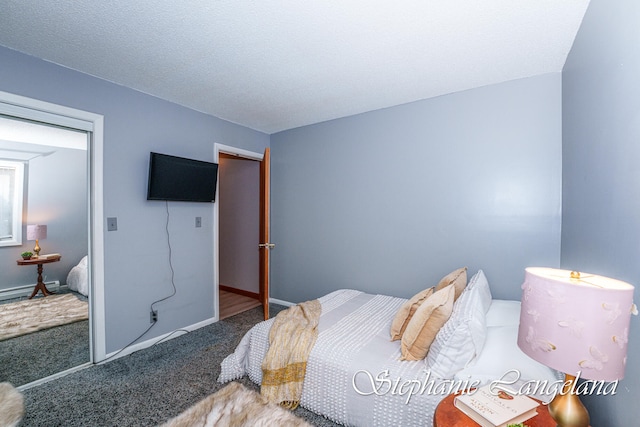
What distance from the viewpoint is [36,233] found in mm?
2531

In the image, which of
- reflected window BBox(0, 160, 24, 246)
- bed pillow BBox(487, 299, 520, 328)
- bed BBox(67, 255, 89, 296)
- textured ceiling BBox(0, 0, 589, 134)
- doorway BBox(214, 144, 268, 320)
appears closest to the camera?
textured ceiling BBox(0, 0, 589, 134)

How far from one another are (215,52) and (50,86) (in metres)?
1.34

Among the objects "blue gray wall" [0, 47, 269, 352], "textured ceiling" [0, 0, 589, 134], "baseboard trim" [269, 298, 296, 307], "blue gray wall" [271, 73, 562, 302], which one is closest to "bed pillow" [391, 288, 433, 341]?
"blue gray wall" [271, 73, 562, 302]

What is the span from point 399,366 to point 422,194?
1772mm

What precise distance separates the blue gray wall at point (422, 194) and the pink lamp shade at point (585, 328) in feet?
5.92

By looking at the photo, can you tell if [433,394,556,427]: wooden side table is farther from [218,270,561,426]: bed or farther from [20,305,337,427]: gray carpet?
[20,305,337,427]: gray carpet

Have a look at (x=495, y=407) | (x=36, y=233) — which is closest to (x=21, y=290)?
(x=36, y=233)

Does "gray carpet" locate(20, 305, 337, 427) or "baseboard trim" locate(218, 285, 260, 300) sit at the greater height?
"baseboard trim" locate(218, 285, 260, 300)

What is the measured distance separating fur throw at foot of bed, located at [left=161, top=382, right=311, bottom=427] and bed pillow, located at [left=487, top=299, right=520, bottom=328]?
139cm

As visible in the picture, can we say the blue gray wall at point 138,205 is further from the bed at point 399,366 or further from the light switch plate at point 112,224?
the bed at point 399,366

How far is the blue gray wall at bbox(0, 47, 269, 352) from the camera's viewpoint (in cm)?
226

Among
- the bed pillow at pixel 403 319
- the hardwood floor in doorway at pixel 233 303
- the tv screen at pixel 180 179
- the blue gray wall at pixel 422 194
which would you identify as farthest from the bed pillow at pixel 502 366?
the hardwood floor in doorway at pixel 233 303

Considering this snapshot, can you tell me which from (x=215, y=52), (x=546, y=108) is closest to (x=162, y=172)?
(x=215, y=52)

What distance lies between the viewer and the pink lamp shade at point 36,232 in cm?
250
